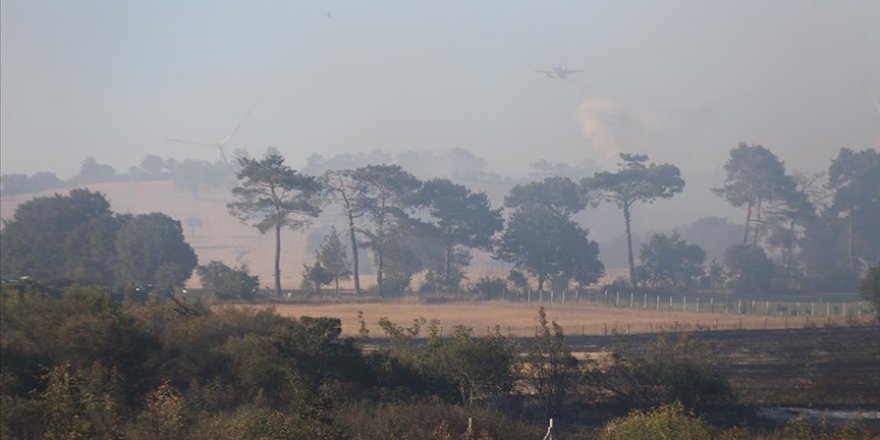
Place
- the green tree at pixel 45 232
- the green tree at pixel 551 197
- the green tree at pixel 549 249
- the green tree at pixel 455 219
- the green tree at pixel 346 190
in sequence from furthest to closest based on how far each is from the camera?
the green tree at pixel 551 197, the green tree at pixel 455 219, the green tree at pixel 346 190, the green tree at pixel 549 249, the green tree at pixel 45 232

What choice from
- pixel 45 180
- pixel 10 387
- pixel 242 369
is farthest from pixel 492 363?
pixel 45 180

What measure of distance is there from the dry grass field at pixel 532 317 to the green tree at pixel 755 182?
110 ft

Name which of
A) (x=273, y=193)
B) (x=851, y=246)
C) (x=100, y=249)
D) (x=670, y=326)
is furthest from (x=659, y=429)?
(x=851, y=246)

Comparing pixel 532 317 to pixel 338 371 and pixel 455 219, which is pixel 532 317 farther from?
pixel 338 371

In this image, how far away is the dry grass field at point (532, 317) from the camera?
146 ft

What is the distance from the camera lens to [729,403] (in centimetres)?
2233

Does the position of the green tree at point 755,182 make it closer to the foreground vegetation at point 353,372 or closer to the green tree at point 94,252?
the green tree at point 94,252

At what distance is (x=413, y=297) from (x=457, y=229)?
11582 mm

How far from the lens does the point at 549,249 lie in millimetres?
72375

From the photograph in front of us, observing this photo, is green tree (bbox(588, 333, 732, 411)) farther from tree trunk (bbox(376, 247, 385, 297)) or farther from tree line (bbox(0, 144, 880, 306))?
tree trunk (bbox(376, 247, 385, 297))

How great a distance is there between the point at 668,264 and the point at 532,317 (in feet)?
87.7

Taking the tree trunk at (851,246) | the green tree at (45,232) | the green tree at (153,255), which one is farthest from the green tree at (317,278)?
the tree trunk at (851,246)

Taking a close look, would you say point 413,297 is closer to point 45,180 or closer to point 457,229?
point 457,229

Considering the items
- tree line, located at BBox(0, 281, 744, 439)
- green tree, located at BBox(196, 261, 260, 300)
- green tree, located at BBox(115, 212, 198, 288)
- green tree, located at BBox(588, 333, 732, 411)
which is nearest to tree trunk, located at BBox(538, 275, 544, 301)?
green tree, located at BBox(196, 261, 260, 300)
